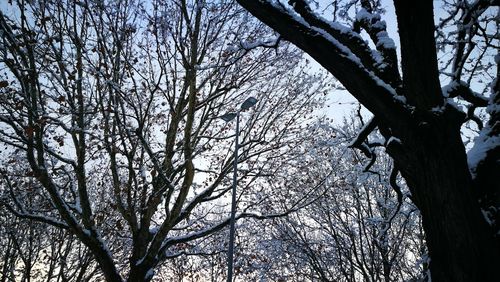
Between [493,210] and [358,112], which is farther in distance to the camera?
[358,112]

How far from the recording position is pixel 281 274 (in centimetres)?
1391

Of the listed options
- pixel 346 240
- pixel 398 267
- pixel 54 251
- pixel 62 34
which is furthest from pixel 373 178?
pixel 54 251

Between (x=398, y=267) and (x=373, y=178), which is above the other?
(x=373, y=178)

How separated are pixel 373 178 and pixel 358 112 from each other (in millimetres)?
5196

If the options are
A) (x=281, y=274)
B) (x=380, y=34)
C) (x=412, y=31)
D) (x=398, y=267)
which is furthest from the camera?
(x=281, y=274)

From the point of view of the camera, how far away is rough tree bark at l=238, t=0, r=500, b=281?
261cm

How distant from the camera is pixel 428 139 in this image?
2.79 m

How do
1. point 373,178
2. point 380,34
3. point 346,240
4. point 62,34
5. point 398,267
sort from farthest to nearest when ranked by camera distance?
point 398,267 → point 346,240 → point 373,178 → point 62,34 → point 380,34

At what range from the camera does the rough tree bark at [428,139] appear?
103 inches

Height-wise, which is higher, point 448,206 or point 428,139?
point 428,139

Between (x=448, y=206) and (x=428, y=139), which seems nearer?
(x=448, y=206)

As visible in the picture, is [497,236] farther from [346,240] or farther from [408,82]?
[346,240]

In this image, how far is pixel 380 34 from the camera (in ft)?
12.0

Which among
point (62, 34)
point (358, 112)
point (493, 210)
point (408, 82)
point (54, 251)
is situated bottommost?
point (493, 210)
